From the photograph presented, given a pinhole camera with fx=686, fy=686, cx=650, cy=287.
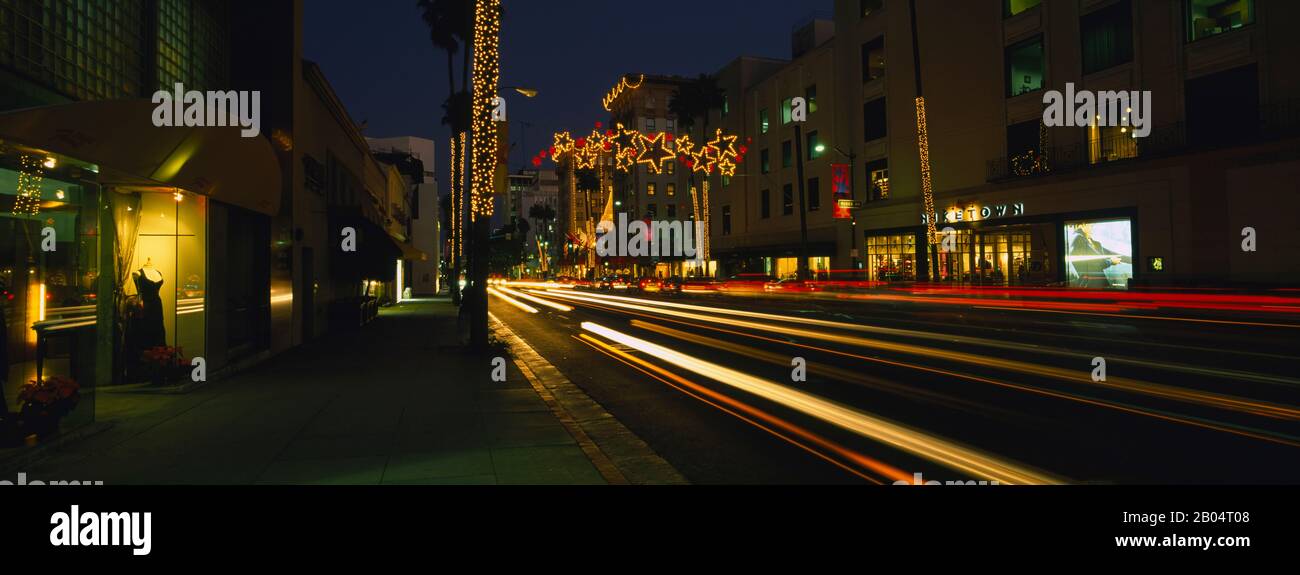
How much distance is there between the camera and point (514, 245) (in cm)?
14875

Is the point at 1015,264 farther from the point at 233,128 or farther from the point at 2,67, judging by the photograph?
the point at 2,67

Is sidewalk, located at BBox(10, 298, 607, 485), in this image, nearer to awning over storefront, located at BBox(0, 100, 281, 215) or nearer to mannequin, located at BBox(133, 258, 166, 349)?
mannequin, located at BBox(133, 258, 166, 349)

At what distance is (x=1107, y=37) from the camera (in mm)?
28422

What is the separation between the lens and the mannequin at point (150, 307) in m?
10.3

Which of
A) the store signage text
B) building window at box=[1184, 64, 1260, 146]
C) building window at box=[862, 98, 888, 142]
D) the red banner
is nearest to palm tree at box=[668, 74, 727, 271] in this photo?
the red banner

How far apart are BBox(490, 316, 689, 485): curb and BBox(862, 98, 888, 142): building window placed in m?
34.5

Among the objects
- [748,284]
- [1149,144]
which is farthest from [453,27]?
[1149,144]

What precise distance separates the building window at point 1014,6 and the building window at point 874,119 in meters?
8.78

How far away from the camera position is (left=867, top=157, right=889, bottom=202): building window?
40.6m
